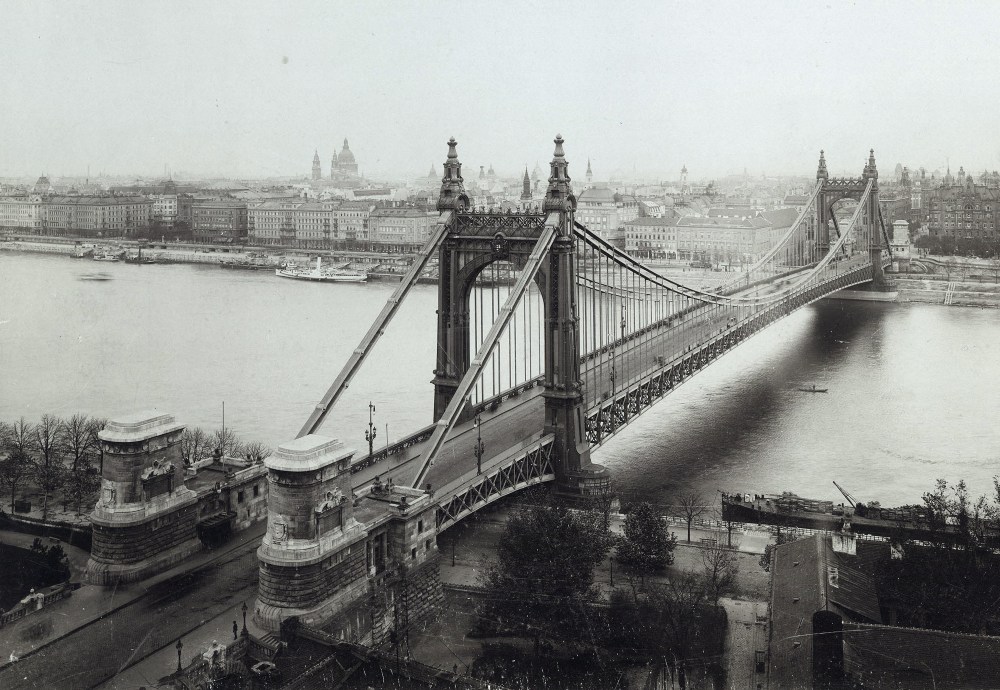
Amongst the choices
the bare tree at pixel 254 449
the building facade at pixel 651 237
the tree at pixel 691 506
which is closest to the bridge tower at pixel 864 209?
the building facade at pixel 651 237

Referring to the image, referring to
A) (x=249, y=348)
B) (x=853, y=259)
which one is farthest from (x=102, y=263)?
(x=853, y=259)

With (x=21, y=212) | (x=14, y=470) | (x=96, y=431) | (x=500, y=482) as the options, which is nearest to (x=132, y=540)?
(x=500, y=482)

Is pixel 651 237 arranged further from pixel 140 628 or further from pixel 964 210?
pixel 140 628

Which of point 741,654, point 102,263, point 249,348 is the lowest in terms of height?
point 741,654

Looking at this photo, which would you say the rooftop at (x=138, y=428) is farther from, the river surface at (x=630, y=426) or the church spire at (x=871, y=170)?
the church spire at (x=871, y=170)

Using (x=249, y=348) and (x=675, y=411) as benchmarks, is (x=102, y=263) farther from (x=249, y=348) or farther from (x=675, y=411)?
(x=675, y=411)

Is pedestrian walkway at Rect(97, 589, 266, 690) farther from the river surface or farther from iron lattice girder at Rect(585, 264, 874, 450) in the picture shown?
the river surface
